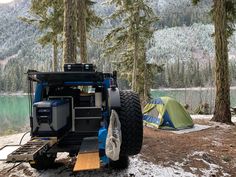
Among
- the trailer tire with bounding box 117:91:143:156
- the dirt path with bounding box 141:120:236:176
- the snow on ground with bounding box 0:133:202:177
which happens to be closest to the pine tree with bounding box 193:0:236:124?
the dirt path with bounding box 141:120:236:176

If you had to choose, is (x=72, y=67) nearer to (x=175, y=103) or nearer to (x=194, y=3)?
(x=175, y=103)

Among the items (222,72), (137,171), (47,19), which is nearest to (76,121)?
(137,171)

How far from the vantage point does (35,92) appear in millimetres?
5277

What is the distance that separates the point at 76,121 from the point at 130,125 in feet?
4.87

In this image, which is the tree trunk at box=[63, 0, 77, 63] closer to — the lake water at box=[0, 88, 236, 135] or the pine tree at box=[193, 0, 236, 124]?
the pine tree at box=[193, 0, 236, 124]

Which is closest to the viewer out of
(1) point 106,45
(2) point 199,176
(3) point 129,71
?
(2) point 199,176

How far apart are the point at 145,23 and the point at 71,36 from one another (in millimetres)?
14050

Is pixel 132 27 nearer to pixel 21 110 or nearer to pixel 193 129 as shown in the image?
pixel 193 129

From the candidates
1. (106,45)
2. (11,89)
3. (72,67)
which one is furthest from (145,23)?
(11,89)

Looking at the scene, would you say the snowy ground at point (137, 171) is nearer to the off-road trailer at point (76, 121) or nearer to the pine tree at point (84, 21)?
the off-road trailer at point (76, 121)

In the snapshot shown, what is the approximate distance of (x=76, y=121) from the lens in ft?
18.4

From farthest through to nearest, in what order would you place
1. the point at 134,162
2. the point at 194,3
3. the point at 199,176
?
1. the point at 194,3
2. the point at 134,162
3. the point at 199,176

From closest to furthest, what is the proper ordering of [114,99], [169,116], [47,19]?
[114,99] < [169,116] < [47,19]

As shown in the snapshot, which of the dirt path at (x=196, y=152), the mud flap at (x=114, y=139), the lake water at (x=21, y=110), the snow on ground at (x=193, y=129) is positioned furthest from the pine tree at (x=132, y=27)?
the mud flap at (x=114, y=139)
